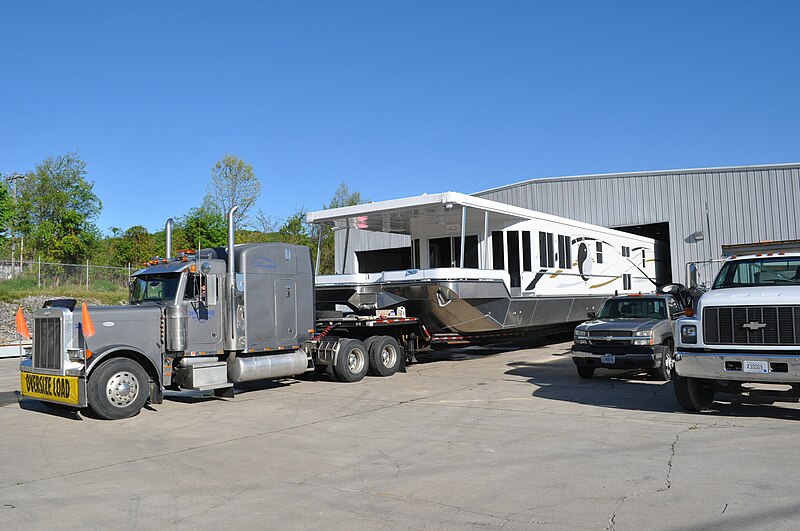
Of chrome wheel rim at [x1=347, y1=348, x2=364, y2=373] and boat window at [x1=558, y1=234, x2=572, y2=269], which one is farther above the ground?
boat window at [x1=558, y1=234, x2=572, y2=269]

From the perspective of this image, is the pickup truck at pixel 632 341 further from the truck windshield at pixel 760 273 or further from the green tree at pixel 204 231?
the green tree at pixel 204 231

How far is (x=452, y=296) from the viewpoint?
14.6 metres

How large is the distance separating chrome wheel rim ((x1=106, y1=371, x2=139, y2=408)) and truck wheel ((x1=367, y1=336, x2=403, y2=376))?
545 centimetres

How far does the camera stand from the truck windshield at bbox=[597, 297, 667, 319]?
1341cm

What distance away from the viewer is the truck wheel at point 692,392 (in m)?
9.16

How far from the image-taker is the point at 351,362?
13.9 meters

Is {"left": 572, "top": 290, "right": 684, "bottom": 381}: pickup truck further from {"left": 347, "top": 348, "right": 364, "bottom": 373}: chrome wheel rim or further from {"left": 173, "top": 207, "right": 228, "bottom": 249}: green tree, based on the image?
{"left": 173, "top": 207, "right": 228, "bottom": 249}: green tree

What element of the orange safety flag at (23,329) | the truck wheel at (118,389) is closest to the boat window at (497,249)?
the truck wheel at (118,389)

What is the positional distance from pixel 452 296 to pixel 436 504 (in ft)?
30.3

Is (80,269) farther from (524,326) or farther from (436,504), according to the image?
(436,504)

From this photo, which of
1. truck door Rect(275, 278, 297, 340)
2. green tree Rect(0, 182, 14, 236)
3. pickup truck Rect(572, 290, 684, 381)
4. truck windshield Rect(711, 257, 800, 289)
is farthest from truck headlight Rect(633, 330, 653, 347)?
green tree Rect(0, 182, 14, 236)

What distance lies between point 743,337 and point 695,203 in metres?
19.9

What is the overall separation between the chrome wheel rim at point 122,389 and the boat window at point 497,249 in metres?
9.54

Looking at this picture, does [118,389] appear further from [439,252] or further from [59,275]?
[59,275]
